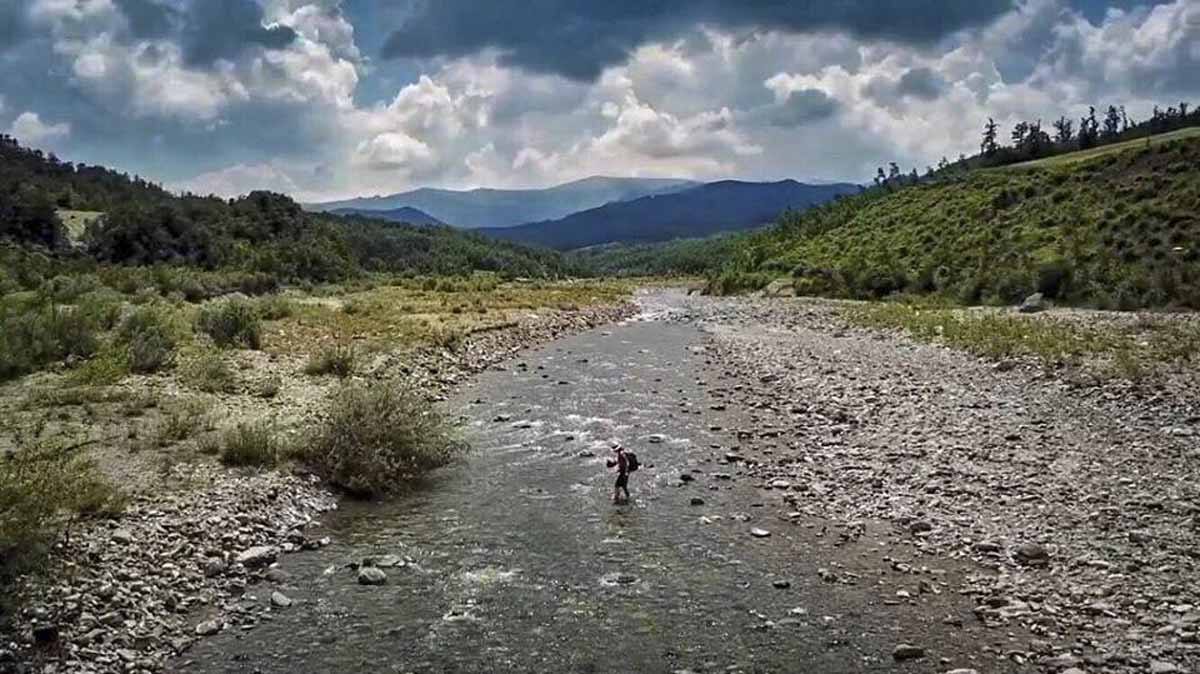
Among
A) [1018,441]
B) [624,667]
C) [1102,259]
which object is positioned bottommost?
[624,667]

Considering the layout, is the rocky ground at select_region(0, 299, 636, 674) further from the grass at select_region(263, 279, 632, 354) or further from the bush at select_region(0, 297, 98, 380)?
the grass at select_region(263, 279, 632, 354)

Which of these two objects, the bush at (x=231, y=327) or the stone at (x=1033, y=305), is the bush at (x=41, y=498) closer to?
the bush at (x=231, y=327)

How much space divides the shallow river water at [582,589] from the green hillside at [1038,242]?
3079cm

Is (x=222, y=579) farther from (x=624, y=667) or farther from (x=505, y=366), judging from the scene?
(x=505, y=366)

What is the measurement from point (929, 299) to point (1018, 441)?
37.4 meters

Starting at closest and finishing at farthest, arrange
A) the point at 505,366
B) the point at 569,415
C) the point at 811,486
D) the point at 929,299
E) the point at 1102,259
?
the point at 811,486 → the point at 569,415 → the point at 505,366 → the point at 1102,259 → the point at 929,299

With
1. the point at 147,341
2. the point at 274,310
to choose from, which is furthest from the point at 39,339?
the point at 274,310

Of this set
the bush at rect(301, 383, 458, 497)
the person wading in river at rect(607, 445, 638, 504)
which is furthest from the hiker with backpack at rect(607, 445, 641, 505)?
the bush at rect(301, 383, 458, 497)

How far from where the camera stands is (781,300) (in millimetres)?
67062

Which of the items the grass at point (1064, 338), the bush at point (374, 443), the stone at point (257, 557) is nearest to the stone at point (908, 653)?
the stone at point (257, 557)

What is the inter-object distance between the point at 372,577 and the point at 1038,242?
52.3 metres

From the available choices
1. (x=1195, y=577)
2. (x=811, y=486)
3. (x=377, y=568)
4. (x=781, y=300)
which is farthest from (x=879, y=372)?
(x=781, y=300)

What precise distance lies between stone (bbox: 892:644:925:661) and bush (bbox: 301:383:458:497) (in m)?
9.78

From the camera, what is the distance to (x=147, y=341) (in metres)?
25.6
